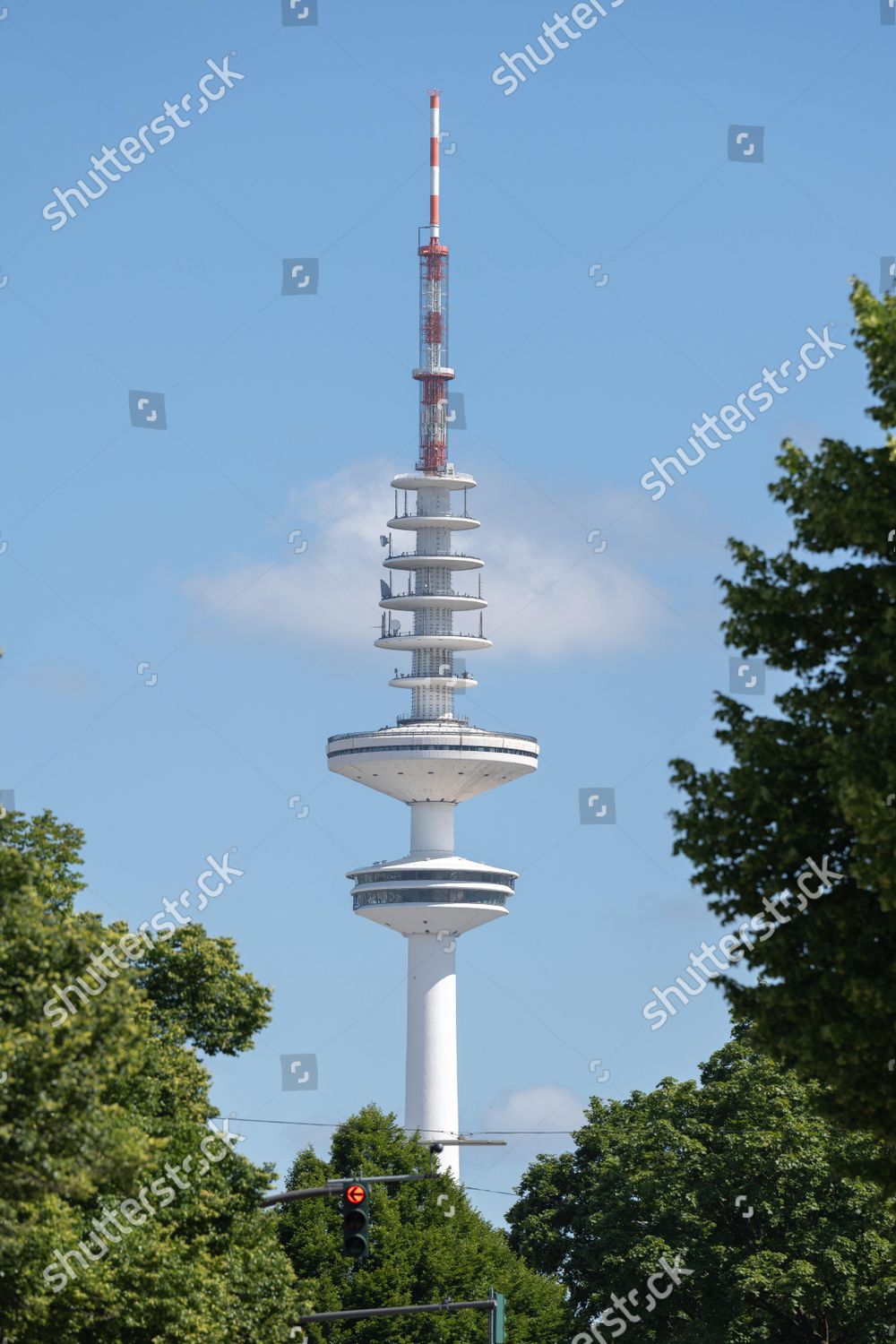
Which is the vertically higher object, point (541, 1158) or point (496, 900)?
point (496, 900)

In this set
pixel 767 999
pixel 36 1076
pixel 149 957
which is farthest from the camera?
pixel 149 957

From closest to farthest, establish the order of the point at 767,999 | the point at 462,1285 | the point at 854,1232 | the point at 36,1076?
1. the point at 767,999
2. the point at 36,1076
3. the point at 854,1232
4. the point at 462,1285

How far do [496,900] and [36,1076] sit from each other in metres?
131

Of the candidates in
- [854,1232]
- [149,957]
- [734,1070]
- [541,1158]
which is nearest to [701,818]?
[149,957]

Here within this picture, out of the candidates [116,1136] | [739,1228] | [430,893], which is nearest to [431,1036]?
[430,893]

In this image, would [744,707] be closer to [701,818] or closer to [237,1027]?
[701,818]

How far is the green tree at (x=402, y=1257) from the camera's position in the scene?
2859 inches

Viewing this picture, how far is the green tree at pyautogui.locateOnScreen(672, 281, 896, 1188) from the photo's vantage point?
26.8m

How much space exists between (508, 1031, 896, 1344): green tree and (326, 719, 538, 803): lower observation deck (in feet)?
274

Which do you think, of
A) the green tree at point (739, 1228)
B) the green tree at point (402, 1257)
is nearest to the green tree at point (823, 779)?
the green tree at point (739, 1228)

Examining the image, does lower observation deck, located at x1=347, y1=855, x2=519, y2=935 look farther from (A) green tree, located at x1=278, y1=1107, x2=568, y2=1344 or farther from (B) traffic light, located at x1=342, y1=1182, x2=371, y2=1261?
(B) traffic light, located at x1=342, y1=1182, x2=371, y2=1261

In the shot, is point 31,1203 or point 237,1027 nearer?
point 31,1203

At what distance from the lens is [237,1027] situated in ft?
153

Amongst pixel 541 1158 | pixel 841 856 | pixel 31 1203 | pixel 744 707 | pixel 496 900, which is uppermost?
pixel 496 900
